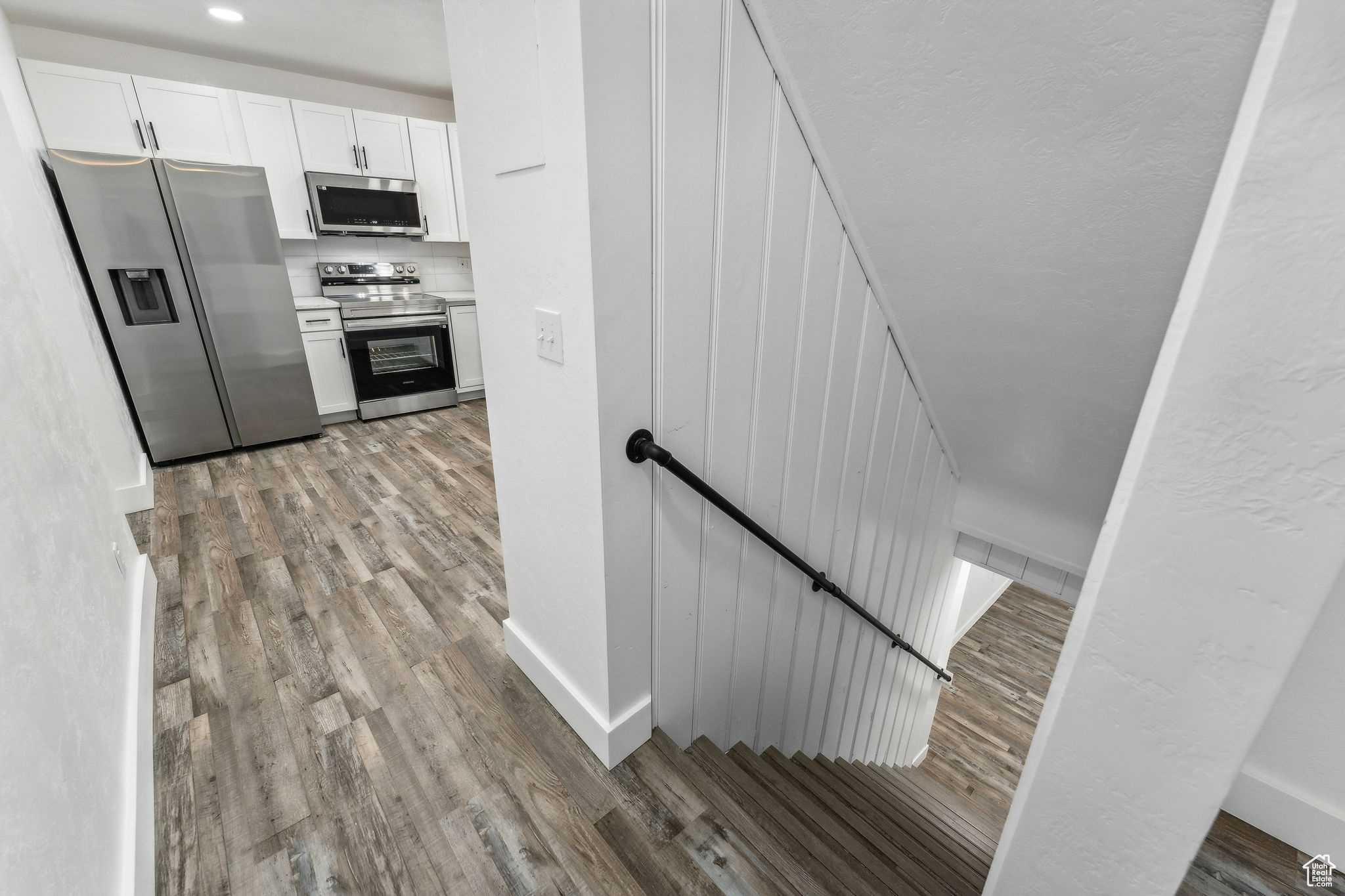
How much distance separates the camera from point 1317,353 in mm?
518

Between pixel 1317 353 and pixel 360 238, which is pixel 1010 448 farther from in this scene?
pixel 360 238

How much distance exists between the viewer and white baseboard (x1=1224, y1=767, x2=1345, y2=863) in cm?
119

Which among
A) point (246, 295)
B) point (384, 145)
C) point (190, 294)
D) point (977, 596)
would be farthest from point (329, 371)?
point (977, 596)

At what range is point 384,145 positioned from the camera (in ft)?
14.3

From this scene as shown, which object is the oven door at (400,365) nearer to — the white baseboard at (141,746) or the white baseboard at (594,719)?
the white baseboard at (141,746)

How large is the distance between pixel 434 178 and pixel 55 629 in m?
4.53

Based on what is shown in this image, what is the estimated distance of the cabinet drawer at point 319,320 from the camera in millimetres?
4027

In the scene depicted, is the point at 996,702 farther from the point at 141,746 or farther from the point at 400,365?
the point at 400,365

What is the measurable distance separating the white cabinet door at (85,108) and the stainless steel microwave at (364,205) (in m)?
0.96

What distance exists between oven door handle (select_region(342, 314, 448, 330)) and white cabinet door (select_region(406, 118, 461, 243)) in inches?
31.2

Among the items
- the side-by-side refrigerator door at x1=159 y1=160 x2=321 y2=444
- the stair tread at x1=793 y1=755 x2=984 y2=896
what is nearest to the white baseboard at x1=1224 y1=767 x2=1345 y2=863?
the stair tread at x1=793 y1=755 x2=984 y2=896

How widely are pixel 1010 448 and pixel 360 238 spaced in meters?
5.11

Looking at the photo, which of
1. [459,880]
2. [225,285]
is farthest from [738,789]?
[225,285]

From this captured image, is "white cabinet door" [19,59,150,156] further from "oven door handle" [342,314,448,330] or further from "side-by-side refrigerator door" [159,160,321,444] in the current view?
"oven door handle" [342,314,448,330]
